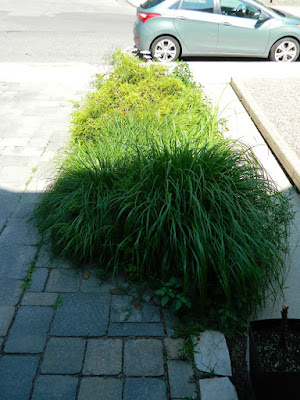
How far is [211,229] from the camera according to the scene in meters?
3.33

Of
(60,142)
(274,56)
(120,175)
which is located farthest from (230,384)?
(274,56)

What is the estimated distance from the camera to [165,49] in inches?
398

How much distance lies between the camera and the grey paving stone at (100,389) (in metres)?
2.58

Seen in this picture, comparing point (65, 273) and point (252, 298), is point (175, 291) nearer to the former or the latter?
point (252, 298)

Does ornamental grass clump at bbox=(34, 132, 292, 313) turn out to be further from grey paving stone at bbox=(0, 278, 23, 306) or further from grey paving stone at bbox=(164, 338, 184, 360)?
grey paving stone at bbox=(0, 278, 23, 306)

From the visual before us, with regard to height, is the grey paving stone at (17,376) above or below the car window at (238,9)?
below

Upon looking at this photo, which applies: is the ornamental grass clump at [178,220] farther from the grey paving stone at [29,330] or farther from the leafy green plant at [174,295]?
the grey paving stone at [29,330]

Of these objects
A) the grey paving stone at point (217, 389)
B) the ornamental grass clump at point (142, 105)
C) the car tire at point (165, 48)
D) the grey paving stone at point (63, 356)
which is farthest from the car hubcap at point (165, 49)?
the grey paving stone at point (217, 389)

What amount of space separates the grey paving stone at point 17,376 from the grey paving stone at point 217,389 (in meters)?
1.05

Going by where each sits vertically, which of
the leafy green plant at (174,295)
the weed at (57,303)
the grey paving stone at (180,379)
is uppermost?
the leafy green plant at (174,295)

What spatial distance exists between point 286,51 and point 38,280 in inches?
356

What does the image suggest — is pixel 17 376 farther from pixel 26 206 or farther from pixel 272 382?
pixel 26 206

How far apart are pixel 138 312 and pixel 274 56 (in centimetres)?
886

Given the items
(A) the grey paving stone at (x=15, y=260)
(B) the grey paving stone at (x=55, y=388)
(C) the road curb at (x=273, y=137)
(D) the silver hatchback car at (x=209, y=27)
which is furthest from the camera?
(D) the silver hatchback car at (x=209, y=27)
